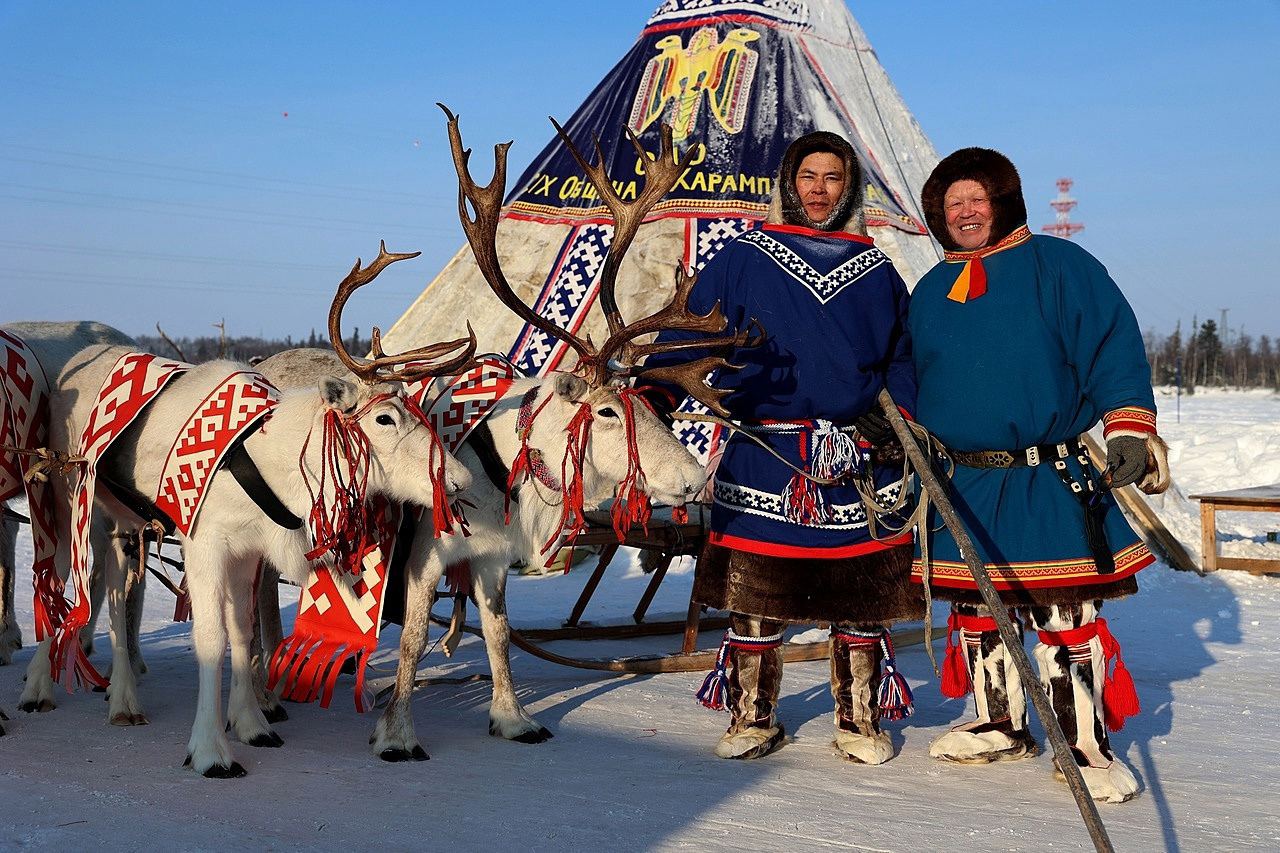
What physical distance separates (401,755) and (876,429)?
1773 mm

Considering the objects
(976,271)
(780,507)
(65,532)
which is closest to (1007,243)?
(976,271)

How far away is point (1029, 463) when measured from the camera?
3602 millimetres

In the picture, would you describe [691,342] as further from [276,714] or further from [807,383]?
[276,714]

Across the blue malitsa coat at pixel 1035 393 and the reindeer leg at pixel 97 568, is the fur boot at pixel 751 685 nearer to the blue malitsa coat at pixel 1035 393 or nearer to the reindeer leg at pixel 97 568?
the blue malitsa coat at pixel 1035 393

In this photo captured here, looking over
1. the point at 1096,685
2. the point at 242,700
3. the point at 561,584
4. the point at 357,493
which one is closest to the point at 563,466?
the point at 357,493

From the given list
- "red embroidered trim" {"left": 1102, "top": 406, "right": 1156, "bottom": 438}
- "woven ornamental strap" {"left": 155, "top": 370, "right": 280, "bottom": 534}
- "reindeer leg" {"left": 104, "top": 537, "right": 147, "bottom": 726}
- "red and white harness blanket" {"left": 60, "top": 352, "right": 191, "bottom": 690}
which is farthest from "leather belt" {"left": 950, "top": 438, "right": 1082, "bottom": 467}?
"reindeer leg" {"left": 104, "top": 537, "right": 147, "bottom": 726}

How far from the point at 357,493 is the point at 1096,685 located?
7.22ft

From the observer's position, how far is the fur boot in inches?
152

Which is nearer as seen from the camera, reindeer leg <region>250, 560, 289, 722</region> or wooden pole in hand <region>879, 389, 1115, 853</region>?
wooden pole in hand <region>879, 389, 1115, 853</region>

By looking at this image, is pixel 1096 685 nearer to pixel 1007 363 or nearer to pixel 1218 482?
pixel 1007 363

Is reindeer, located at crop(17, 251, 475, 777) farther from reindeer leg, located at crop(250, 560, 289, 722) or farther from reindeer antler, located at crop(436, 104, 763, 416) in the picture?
reindeer leg, located at crop(250, 560, 289, 722)

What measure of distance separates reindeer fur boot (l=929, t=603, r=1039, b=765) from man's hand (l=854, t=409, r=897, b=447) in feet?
1.87

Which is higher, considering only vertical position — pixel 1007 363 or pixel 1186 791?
pixel 1007 363

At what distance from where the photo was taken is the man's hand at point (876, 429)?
12.5 feet
